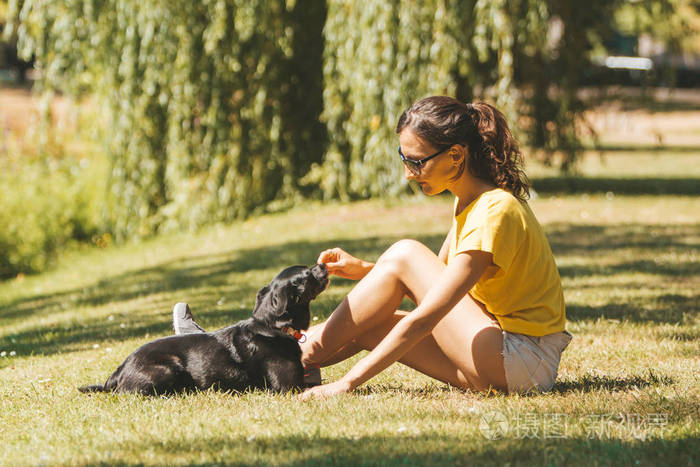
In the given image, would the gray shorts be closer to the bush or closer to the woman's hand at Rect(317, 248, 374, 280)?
the woman's hand at Rect(317, 248, 374, 280)

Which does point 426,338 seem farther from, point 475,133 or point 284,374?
point 475,133

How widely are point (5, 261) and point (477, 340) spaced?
29.5 feet

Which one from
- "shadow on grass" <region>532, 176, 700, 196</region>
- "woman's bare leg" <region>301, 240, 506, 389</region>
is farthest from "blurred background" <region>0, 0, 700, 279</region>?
"woman's bare leg" <region>301, 240, 506, 389</region>

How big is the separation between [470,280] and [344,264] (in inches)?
32.7

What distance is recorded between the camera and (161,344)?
3914 millimetres

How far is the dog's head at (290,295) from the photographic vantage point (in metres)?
3.77

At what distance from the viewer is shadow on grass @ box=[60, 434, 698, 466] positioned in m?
2.88

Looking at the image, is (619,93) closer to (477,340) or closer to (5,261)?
(5,261)

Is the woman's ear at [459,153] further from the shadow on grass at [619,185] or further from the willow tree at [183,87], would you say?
the shadow on grass at [619,185]

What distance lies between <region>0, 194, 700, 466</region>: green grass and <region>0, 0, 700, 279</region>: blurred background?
78.2 inches

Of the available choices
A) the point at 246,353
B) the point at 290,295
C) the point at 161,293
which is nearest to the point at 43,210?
the point at 161,293

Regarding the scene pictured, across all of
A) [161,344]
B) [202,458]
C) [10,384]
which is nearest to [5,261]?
[10,384]


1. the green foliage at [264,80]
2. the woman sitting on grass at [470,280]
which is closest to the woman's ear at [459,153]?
the woman sitting on grass at [470,280]

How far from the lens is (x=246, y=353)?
152 inches
